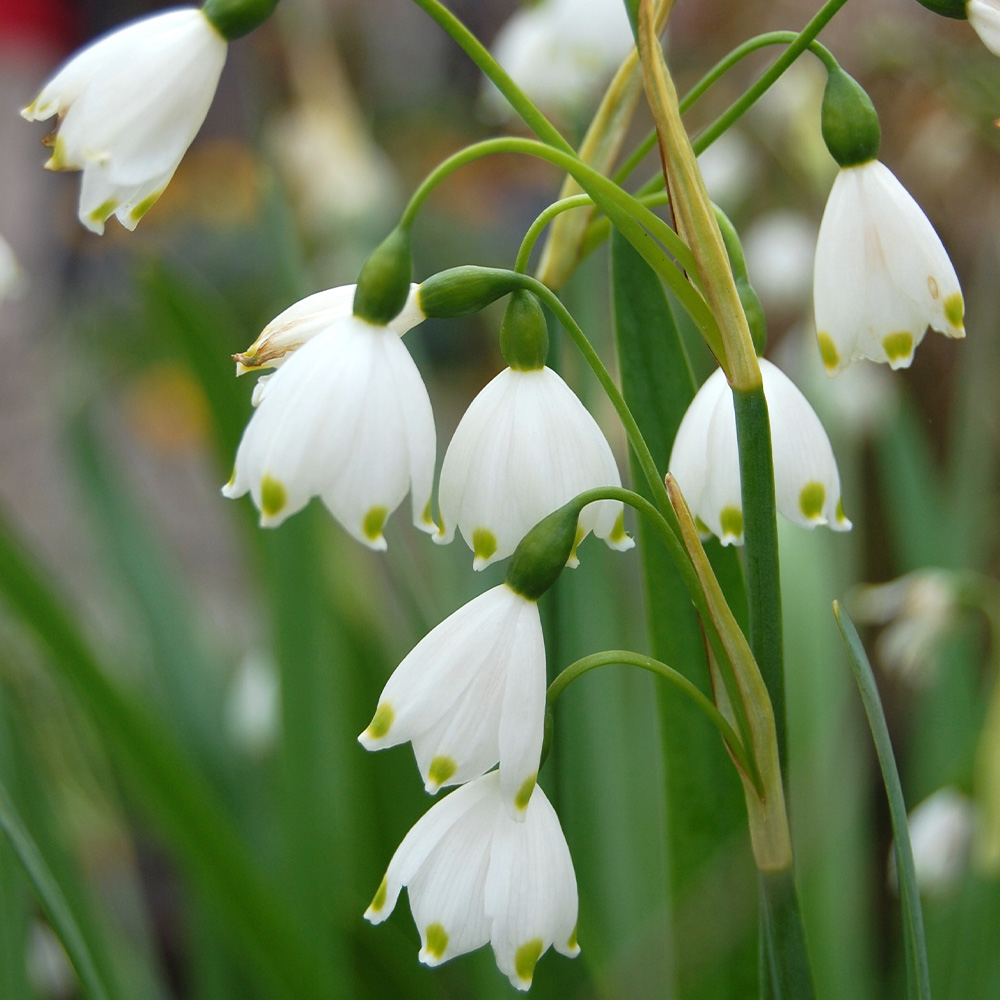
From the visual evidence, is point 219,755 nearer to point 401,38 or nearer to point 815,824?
point 815,824

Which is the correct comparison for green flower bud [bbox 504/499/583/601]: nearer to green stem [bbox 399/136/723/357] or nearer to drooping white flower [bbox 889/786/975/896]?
green stem [bbox 399/136/723/357]

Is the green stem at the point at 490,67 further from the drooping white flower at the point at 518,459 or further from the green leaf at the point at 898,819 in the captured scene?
the green leaf at the point at 898,819

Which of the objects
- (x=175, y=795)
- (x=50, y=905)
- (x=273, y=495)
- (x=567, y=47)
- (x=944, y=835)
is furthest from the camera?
(x=567, y=47)

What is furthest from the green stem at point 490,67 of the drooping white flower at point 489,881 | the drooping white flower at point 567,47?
the drooping white flower at point 567,47

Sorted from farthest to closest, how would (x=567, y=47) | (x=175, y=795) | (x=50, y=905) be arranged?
1. (x=567, y=47)
2. (x=175, y=795)
3. (x=50, y=905)

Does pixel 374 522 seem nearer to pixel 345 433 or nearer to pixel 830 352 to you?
pixel 345 433

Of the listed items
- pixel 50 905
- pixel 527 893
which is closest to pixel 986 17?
pixel 527 893
